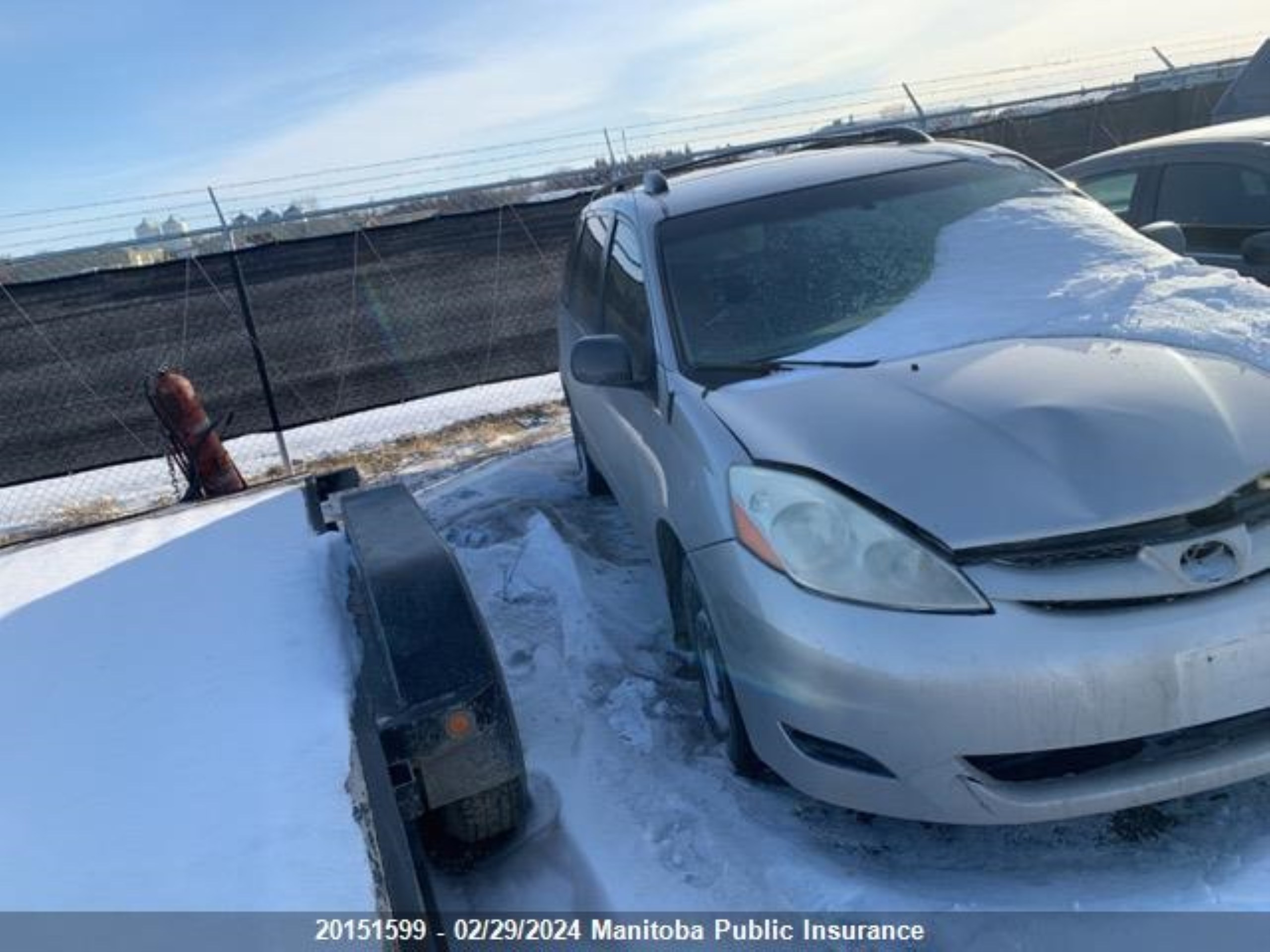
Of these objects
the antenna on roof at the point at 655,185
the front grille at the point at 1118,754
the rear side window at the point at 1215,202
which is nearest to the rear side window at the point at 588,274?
the antenna on roof at the point at 655,185

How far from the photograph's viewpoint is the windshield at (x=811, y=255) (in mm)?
3369

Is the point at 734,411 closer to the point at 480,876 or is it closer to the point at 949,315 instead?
the point at 949,315

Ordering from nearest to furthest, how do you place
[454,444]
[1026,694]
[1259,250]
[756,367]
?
[1026,694] → [756,367] → [1259,250] → [454,444]

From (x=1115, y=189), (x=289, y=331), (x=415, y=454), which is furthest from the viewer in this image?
(x=289, y=331)

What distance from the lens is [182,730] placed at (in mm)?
2383

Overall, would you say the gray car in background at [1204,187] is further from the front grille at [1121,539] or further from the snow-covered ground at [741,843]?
the snow-covered ground at [741,843]

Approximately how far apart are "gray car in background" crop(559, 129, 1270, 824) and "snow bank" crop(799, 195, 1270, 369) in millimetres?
64

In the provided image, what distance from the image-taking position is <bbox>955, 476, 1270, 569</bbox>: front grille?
2.22 metres

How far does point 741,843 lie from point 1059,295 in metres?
1.93

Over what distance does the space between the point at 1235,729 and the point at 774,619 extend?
3.38 feet

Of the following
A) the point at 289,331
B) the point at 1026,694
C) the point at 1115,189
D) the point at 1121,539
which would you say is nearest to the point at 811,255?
the point at 1121,539

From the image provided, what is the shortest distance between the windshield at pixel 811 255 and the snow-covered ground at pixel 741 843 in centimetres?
118

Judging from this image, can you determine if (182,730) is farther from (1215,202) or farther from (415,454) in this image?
(415,454)

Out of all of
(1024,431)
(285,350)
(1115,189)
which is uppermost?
(285,350)
